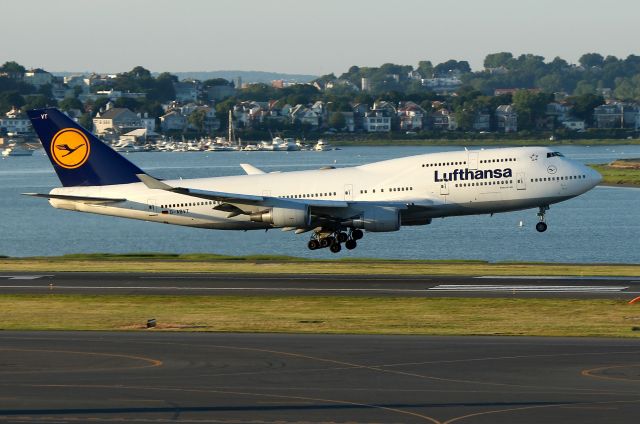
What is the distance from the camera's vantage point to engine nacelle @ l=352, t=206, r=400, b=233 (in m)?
66.2

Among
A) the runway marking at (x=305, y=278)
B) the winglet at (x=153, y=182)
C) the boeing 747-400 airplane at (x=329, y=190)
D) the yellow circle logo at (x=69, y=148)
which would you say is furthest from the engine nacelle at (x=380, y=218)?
the yellow circle logo at (x=69, y=148)

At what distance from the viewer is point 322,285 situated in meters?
56.2

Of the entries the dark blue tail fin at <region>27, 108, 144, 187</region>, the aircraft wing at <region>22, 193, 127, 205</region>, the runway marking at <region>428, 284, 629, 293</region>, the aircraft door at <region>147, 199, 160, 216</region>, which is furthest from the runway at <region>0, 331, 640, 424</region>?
the dark blue tail fin at <region>27, 108, 144, 187</region>

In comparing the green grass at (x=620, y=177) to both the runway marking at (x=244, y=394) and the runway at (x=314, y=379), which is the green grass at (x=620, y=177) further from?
the runway marking at (x=244, y=394)

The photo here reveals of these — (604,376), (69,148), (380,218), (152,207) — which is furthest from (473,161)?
(604,376)

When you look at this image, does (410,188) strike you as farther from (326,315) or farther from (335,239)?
(326,315)

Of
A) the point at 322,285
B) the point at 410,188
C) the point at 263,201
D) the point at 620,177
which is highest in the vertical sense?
the point at 410,188

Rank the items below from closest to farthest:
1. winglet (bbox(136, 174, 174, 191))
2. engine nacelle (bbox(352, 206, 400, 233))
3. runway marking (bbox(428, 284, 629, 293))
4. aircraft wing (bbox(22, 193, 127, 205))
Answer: runway marking (bbox(428, 284, 629, 293)) → winglet (bbox(136, 174, 174, 191)) → engine nacelle (bbox(352, 206, 400, 233)) → aircraft wing (bbox(22, 193, 127, 205))

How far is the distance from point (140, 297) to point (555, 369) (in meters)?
22.7

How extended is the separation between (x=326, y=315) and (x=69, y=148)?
99.1ft

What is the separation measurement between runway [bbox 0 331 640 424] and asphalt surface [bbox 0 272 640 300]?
1283cm

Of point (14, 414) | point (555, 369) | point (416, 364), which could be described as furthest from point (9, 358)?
point (555, 369)

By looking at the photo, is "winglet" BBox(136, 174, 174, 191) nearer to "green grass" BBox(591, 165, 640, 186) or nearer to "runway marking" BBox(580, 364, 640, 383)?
"runway marking" BBox(580, 364, 640, 383)

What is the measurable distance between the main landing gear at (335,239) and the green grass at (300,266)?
35.5 inches
